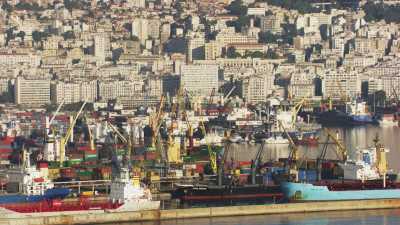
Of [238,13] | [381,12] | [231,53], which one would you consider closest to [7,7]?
[238,13]

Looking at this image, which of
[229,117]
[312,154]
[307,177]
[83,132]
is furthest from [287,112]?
[307,177]

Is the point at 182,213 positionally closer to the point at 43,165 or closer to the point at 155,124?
the point at 43,165

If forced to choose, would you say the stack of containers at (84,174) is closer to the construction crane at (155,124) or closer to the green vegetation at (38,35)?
the construction crane at (155,124)

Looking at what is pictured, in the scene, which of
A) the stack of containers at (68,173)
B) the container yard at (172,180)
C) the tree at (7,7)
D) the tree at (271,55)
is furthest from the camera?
the tree at (7,7)

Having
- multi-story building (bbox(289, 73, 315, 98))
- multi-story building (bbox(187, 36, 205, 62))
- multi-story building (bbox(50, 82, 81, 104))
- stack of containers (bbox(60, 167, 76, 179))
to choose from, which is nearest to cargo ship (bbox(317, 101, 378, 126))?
multi-story building (bbox(289, 73, 315, 98))

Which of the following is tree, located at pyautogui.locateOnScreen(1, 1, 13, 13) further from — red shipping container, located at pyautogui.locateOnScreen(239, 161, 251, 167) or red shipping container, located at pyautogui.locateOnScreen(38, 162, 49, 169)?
red shipping container, located at pyautogui.locateOnScreen(38, 162, 49, 169)

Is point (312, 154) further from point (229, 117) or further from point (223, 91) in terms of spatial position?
point (223, 91)

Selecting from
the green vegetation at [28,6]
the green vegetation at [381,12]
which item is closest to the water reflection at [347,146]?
the green vegetation at [381,12]
